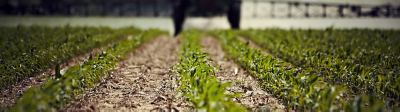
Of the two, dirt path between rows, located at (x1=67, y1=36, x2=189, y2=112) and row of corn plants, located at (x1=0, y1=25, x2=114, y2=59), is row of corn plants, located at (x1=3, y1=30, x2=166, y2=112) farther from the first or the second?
row of corn plants, located at (x1=0, y1=25, x2=114, y2=59)

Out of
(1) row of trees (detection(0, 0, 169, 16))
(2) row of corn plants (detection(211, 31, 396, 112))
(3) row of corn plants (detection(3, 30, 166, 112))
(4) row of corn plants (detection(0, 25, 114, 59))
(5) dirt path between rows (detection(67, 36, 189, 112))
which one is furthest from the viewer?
(1) row of trees (detection(0, 0, 169, 16))

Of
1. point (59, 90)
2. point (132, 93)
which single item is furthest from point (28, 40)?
point (59, 90)

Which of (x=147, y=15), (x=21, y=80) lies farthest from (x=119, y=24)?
(x=21, y=80)

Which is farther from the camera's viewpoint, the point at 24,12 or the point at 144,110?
the point at 24,12

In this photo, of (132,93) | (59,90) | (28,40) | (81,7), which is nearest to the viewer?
(59,90)

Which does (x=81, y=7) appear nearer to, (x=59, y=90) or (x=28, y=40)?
(x=28, y=40)

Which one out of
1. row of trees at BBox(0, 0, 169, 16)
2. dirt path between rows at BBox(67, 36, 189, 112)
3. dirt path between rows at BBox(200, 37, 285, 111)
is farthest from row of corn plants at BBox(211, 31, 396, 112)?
row of trees at BBox(0, 0, 169, 16)

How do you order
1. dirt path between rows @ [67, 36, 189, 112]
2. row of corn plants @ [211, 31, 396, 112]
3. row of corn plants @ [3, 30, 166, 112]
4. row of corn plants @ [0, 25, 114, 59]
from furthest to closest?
row of corn plants @ [0, 25, 114, 59]
dirt path between rows @ [67, 36, 189, 112]
row of corn plants @ [211, 31, 396, 112]
row of corn plants @ [3, 30, 166, 112]

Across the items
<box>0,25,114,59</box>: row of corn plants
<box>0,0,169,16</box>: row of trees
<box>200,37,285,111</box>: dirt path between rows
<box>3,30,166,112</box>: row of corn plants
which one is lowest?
<box>200,37,285,111</box>: dirt path between rows

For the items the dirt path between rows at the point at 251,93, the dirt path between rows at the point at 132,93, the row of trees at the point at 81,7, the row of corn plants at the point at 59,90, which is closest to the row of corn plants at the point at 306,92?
the dirt path between rows at the point at 251,93

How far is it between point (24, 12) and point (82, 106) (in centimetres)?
2206

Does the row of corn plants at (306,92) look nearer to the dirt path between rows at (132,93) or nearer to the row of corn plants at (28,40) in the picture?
the dirt path between rows at (132,93)

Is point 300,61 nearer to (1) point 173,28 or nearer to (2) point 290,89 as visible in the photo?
(2) point 290,89

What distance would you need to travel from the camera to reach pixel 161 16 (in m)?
19.1
